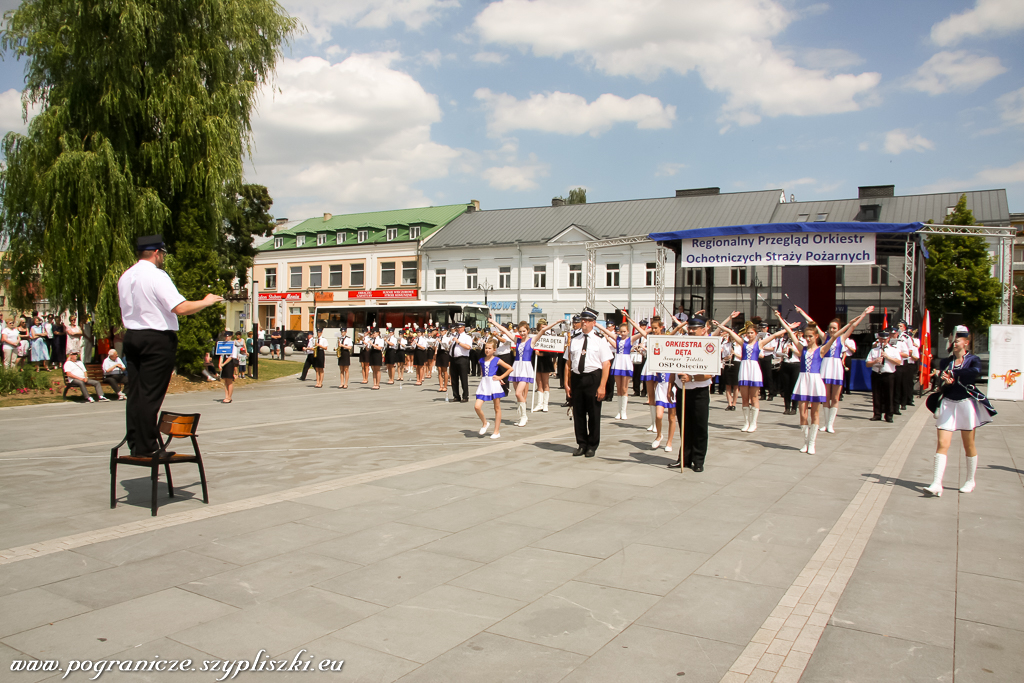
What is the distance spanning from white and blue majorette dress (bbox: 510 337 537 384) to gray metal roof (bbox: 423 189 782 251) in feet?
118

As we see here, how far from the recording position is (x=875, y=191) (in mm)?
48688

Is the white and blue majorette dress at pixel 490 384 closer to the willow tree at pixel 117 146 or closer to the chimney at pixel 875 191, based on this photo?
the willow tree at pixel 117 146

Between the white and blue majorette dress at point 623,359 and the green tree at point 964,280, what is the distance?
28.4m

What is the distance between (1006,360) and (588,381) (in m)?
10.1

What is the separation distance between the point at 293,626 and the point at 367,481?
3829mm

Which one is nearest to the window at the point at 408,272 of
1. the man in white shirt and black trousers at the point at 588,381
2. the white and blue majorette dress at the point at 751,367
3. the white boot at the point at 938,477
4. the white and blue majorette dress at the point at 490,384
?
the white and blue majorette dress at the point at 751,367

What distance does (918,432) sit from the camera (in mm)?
13102

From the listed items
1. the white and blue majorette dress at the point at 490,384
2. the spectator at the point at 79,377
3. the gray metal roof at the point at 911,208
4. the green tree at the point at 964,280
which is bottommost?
the spectator at the point at 79,377

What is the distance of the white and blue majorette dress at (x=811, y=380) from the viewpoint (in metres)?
10.8

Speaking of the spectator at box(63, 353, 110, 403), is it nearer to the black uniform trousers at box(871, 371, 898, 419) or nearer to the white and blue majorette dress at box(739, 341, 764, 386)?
the white and blue majorette dress at box(739, 341, 764, 386)

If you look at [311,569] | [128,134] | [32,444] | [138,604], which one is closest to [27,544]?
[138,604]

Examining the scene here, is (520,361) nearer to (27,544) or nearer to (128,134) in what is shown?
(27,544)

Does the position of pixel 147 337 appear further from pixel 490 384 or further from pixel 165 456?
pixel 490 384

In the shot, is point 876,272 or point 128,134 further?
point 876,272
